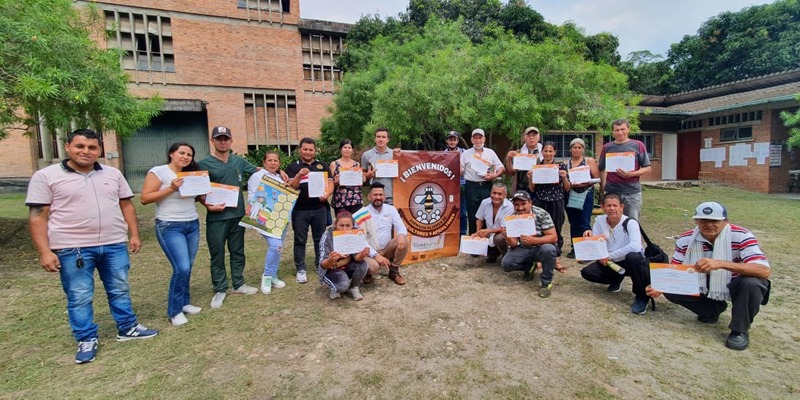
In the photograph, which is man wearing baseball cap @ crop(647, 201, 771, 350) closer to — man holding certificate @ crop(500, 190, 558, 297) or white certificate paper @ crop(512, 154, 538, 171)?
man holding certificate @ crop(500, 190, 558, 297)

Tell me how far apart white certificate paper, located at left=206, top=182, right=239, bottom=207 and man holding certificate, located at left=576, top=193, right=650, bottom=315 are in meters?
3.60

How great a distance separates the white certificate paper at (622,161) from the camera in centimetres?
466

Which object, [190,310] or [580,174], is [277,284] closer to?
[190,310]

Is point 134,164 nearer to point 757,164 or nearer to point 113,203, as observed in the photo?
point 113,203

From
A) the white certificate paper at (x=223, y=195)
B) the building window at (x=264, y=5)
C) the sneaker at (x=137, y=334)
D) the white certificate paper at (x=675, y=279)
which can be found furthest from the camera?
the building window at (x=264, y=5)

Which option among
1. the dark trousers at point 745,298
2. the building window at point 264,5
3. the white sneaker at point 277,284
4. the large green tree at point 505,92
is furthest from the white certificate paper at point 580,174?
the building window at point 264,5

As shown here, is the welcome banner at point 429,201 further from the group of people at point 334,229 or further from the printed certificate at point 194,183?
the printed certificate at point 194,183

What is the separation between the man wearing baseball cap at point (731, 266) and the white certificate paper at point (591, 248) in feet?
2.36

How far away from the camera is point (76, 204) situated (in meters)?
2.94

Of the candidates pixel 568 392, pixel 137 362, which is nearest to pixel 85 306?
pixel 137 362

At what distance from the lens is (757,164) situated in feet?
49.6

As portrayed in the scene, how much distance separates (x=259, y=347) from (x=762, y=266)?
4.05m

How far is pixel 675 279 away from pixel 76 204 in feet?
15.8

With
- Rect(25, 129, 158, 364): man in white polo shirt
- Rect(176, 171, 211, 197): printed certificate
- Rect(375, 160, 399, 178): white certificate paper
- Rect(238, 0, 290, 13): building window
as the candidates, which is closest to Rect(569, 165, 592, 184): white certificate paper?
Rect(375, 160, 399, 178): white certificate paper
